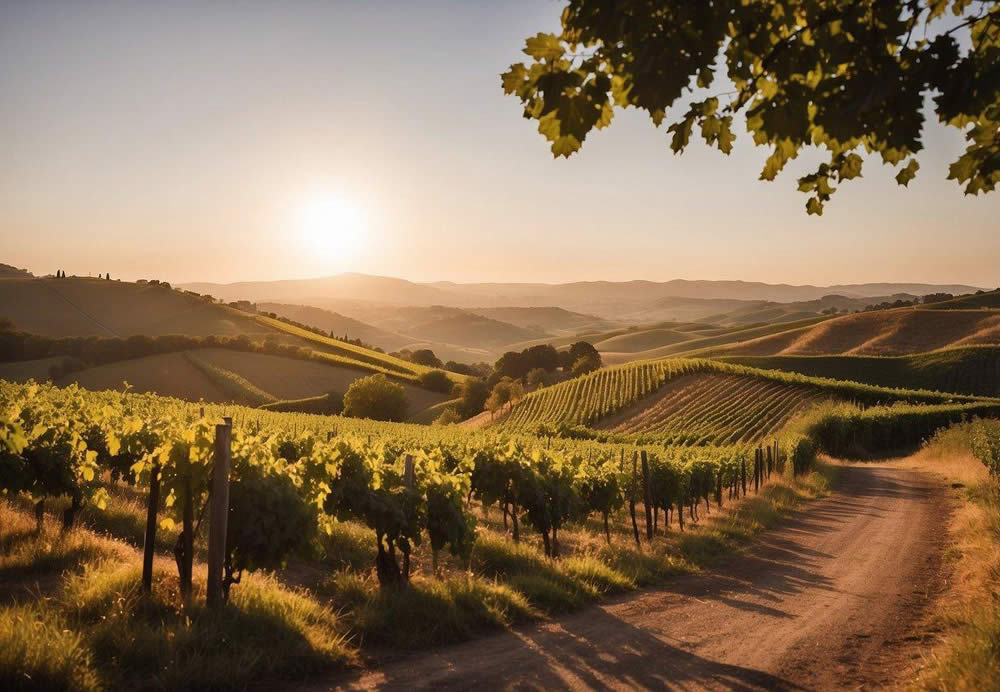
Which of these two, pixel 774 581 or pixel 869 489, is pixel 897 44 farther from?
pixel 869 489

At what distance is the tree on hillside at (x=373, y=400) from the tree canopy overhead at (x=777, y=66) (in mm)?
76526

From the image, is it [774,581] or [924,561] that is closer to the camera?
[774,581]

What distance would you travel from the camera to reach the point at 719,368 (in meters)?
71.4

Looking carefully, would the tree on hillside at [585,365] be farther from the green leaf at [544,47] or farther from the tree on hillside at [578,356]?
the green leaf at [544,47]

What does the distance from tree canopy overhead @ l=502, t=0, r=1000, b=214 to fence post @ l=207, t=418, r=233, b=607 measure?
19.6ft

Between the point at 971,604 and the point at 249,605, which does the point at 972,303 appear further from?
the point at 249,605

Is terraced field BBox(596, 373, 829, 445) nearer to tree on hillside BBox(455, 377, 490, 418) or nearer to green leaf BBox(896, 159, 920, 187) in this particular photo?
tree on hillside BBox(455, 377, 490, 418)

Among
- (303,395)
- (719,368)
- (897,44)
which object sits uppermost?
(897,44)

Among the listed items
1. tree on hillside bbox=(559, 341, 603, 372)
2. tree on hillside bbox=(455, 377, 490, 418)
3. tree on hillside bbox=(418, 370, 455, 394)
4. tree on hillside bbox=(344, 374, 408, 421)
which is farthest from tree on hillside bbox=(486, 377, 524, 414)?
tree on hillside bbox=(418, 370, 455, 394)

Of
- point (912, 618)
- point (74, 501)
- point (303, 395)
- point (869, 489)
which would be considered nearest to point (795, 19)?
point (912, 618)

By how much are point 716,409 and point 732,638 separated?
5509 centimetres

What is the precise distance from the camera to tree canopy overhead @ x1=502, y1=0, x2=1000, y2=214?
335 cm

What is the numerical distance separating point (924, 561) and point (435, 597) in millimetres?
10219

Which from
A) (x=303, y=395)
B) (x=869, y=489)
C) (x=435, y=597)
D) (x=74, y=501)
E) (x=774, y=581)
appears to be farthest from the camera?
(x=303, y=395)
